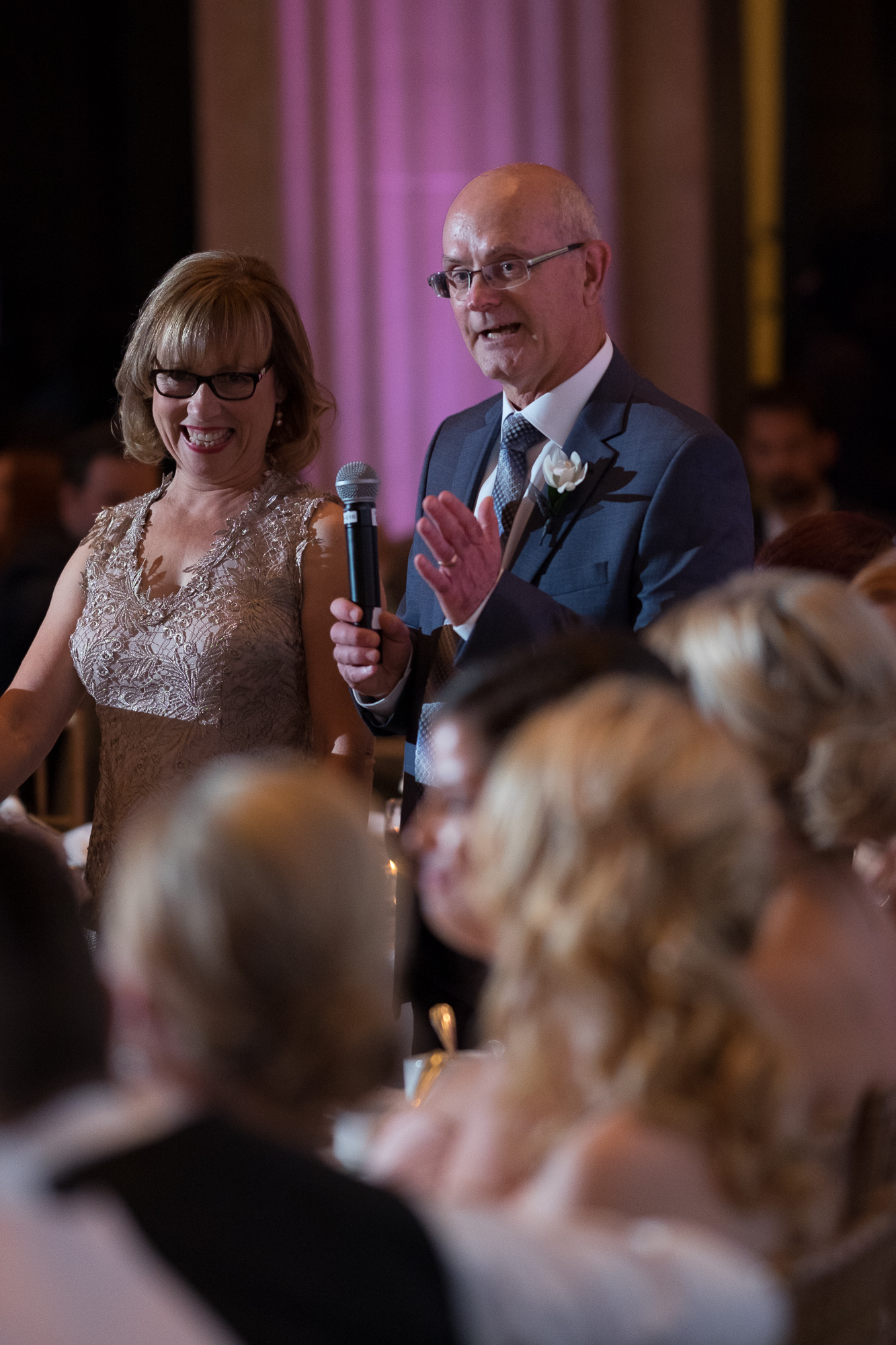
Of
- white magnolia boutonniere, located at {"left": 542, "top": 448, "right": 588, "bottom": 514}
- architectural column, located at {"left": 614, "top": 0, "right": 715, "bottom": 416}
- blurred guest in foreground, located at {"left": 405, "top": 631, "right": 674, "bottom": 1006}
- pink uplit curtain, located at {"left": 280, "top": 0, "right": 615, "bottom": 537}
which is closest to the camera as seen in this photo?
blurred guest in foreground, located at {"left": 405, "top": 631, "right": 674, "bottom": 1006}

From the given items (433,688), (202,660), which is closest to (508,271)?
(433,688)

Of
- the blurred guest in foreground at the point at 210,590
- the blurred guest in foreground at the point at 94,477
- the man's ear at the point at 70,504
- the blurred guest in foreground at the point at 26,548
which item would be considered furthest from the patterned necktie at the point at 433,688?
the man's ear at the point at 70,504

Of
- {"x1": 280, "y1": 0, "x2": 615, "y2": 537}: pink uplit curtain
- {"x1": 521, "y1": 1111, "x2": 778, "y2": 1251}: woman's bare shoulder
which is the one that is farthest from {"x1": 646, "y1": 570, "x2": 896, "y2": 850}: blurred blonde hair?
{"x1": 280, "y1": 0, "x2": 615, "y2": 537}: pink uplit curtain

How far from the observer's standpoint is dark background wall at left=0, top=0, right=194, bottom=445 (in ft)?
20.7

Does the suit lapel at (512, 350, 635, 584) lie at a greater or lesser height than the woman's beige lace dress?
greater

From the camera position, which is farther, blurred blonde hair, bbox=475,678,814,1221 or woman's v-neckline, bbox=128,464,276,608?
woman's v-neckline, bbox=128,464,276,608

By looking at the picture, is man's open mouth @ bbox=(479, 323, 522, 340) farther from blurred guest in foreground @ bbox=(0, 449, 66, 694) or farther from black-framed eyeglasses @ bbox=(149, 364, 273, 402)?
blurred guest in foreground @ bbox=(0, 449, 66, 694)

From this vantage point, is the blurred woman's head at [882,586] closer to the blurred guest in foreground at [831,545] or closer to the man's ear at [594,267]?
the blurred guest in foreground at [831,545]

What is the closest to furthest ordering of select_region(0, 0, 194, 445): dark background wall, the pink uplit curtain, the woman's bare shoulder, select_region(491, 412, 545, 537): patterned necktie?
the woman's bare shoulder
select_region(491, 412, 545, 537): patterned necktie
select_region(0, 0, 194, 445): dark background wall
the pink uplit curtain

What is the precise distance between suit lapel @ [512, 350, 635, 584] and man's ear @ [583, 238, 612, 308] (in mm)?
125

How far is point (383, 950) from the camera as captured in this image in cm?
108

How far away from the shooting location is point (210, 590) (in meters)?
2.60

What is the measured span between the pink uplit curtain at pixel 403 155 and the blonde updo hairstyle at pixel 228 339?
3773 mm

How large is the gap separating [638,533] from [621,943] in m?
1.32
